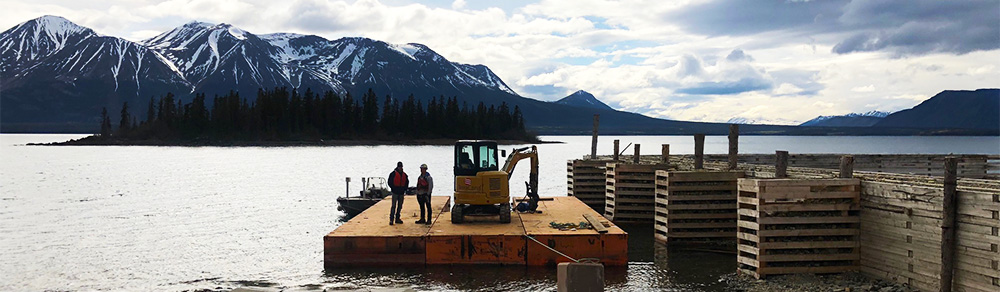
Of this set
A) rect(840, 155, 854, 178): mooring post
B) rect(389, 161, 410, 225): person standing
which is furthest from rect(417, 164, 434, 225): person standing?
rect(840, 155, 854, 178): mooring post

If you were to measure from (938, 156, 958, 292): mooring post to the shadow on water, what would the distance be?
18.2ft

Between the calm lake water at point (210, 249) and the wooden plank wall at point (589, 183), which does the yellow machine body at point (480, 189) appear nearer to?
the calm lake water at point (210, 249)

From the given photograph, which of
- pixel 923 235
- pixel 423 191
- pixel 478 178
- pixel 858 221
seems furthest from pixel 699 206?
pixel 923 235

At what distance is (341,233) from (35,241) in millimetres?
17514

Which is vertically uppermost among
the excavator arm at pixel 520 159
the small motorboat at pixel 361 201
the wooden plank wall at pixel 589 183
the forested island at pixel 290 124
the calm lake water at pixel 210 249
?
the forested island at pixel 290 124

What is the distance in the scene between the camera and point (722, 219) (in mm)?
27078

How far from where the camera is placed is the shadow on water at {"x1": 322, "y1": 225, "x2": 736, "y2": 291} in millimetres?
20953

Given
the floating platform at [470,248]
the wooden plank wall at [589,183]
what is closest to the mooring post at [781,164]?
the floating platform at [470,248]

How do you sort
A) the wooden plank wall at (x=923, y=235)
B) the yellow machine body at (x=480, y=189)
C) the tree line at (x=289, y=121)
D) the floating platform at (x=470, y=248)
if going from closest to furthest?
the wooden plank wall at (x=923, y=235) < the floating platform at (x=470, y=248) < the yellow machine body at (x=480, y=189) < the tree line at (x=289, y=121)

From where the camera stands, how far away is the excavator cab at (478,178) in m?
24.9

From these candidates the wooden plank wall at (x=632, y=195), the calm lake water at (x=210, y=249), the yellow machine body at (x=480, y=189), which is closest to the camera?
the calm lake water at (x=210, y=249)

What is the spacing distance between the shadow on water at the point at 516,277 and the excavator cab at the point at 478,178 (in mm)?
3042

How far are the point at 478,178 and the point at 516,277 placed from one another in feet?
14.2

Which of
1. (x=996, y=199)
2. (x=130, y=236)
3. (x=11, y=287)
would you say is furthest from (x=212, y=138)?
(x=996, y=199)
